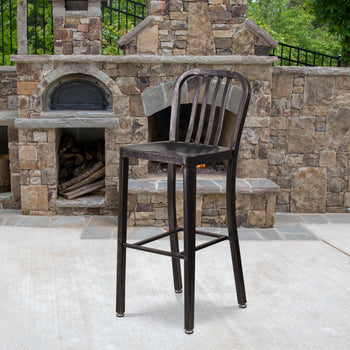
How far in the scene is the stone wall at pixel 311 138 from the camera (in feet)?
17.2

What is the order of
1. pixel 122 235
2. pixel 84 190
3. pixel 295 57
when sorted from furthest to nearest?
pixel 295 57, pixel 84 190, pixel 122 235

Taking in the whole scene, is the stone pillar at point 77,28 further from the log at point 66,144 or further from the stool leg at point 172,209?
the stool leg at point 172,209

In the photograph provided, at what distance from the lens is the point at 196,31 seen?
15.9ft

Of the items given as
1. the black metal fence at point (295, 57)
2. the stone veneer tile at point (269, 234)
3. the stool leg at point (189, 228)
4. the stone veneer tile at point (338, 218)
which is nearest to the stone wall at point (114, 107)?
the stone veneer tile at point (269, 234)

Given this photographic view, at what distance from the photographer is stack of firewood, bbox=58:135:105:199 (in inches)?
213

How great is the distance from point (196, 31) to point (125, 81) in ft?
2.83

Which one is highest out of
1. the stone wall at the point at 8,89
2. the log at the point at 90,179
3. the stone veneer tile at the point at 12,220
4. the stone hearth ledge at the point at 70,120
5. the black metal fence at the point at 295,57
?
the black metal fence at the point at 295,57

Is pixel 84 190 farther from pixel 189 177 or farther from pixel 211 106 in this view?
pixel 189 177

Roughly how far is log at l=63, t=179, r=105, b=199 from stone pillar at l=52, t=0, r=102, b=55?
1428 mm

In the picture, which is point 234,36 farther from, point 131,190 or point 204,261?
point 204,261

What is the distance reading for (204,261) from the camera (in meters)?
3.90

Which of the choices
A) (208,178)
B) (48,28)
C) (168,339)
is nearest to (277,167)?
(208,178)

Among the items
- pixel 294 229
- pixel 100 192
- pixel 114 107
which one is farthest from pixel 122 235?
pixel 100 192

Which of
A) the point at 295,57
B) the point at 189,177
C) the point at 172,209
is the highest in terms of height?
the point at 295,57
